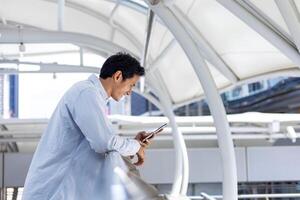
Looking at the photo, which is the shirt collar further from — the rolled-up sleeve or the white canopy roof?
the white canopy roof

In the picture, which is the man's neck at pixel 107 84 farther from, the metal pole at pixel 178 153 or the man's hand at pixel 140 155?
the metal pole at pixel 178 153

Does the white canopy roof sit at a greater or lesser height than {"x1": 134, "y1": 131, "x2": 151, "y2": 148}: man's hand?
greater

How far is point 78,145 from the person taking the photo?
107 inches

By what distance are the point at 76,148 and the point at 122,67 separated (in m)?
0.46

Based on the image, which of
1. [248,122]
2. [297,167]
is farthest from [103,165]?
[297,167]

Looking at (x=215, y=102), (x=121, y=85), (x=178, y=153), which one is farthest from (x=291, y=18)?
(x=178, y=153)

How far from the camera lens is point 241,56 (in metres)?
10.2

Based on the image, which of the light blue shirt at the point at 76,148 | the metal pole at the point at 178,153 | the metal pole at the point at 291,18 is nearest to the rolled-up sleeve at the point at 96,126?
the light blue shirt at the point at 76,148

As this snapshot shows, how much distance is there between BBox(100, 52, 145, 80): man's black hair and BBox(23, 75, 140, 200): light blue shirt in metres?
0.10

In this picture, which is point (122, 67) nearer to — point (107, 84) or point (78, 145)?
point (107, 84)

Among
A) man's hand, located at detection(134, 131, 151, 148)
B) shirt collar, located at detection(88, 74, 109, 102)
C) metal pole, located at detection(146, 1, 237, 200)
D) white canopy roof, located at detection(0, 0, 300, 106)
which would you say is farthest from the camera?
metal pole, located at detection(146, 1, 237, 200)

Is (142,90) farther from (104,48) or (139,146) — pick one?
(139,146)

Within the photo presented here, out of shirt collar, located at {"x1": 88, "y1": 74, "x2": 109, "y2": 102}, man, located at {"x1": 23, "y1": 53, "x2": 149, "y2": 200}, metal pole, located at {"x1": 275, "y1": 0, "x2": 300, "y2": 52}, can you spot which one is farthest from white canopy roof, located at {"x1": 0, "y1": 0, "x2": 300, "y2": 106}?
man, located at {"x1": 23, "y1": 53, "x2": 149, "y2": 200}

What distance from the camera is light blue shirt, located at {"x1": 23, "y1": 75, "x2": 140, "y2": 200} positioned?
101 inches
